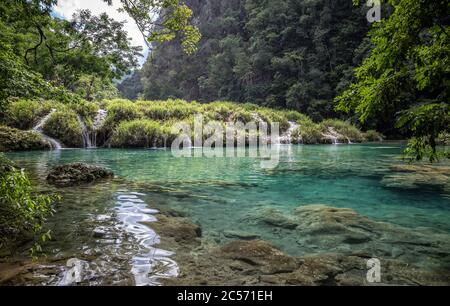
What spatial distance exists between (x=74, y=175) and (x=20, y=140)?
12071 millimetres

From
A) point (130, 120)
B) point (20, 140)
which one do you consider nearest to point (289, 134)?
point (130, 120)

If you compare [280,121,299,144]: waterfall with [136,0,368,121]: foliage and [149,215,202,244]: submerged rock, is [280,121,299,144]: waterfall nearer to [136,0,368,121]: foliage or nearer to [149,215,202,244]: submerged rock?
[136,0,368,121]: foliage

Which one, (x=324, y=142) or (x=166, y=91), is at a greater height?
(x=166, y=91)

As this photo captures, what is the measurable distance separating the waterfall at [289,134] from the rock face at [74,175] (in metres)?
18.0

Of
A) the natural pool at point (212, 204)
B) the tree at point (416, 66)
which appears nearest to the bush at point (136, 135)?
the natural pool at point (212, 204)

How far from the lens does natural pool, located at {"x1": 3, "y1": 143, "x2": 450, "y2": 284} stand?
3355 mm

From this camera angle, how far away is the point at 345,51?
3609cm

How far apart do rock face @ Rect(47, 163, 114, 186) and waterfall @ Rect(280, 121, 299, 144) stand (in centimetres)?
1798

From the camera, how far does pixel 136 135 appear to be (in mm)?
20078

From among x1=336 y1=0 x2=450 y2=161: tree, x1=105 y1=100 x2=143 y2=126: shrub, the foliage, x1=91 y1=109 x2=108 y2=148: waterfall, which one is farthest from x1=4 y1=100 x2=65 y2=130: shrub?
x1=336 y1=0 x2=450 y2=161: tree

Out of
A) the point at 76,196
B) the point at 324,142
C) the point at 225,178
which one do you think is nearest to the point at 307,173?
the point at 225,178
